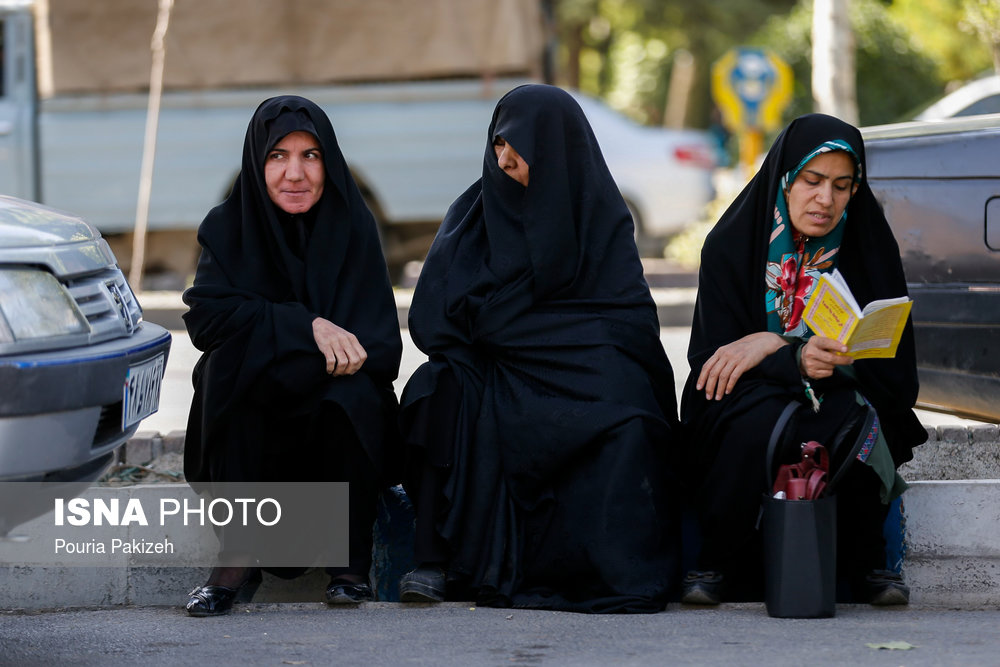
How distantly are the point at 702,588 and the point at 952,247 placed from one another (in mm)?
1653

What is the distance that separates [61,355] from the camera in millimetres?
2969

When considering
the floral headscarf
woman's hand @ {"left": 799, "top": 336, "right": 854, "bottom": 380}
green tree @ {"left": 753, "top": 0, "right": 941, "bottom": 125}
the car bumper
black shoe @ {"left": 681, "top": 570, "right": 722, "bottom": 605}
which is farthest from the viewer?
green tree @ {"left": 753, "top": 0, "right": 941, "bottom": 125}

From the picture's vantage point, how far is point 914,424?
3701 mm

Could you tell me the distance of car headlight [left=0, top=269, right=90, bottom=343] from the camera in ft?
9.47

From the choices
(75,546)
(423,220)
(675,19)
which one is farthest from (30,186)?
(675,19)

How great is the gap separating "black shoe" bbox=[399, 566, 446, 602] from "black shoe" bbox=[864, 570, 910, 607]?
1.10 meters

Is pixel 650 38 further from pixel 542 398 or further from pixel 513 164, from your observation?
pixel 542 398

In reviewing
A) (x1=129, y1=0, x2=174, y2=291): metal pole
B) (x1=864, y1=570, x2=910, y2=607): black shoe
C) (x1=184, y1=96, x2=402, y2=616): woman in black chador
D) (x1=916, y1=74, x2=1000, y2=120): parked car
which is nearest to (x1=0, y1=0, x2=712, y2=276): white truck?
(x1=129, y1=0, x2=174, y2=291): metal pole

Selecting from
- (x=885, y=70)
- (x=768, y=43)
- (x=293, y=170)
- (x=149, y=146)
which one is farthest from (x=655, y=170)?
(x=293, y=170)

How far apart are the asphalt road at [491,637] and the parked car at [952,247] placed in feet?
3.77

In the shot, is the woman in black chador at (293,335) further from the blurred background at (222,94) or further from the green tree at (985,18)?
the green tree at (985,18)

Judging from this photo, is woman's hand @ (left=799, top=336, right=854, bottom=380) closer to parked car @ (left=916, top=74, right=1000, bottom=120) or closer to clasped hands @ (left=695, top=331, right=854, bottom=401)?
clasped hands @ (left=695, top=331, right=854, bottom=401)

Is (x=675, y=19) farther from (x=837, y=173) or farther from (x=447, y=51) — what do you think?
(x=837, y=173)

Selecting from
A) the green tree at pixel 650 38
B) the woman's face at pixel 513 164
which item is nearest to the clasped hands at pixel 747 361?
the woman's face at pixel 513 164
